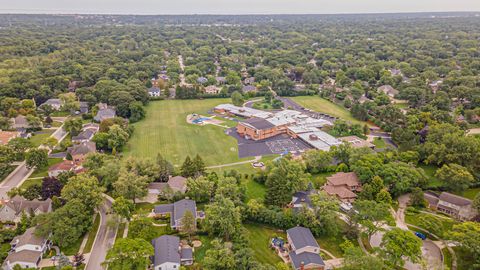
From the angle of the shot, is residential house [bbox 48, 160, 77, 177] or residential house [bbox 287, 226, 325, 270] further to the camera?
residential house [bbox 48, 160, 77, 177]

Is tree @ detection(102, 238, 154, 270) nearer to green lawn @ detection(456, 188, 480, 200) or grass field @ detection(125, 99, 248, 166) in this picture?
grass field @ detection(125, 99, 248, 166)

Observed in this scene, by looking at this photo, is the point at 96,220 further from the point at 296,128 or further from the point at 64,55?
the point at 64,55

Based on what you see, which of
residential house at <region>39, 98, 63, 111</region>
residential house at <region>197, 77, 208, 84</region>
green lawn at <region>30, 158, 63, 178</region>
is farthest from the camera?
residential house at <region>197, 77, 208, 84</region>

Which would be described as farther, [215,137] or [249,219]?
[215,137]

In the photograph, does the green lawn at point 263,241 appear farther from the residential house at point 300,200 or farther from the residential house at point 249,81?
the residential house at point 249,81


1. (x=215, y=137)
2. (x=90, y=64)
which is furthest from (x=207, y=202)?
(x=90, y=64)

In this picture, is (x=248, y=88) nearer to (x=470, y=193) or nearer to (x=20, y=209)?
(x=470, y=193)

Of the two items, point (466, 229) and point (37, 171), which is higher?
point (466, 229)

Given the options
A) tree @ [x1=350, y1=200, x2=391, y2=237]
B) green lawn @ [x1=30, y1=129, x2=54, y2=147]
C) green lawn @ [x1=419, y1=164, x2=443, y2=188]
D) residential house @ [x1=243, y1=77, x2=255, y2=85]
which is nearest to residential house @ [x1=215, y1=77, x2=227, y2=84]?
residential house @ [x1=243, y1=77, x2=255, y2=85]
